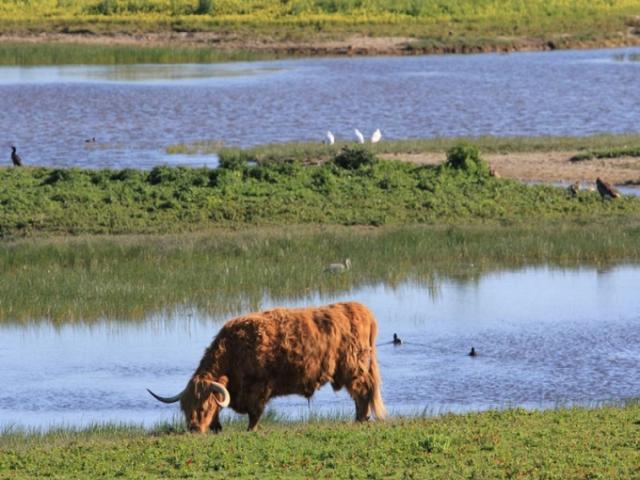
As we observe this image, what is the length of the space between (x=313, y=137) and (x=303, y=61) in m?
24.6

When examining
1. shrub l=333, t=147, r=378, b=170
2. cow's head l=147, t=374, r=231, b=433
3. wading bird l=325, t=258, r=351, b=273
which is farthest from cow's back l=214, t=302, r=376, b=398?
Result: shrub l=333, t=147, r=378, b=170

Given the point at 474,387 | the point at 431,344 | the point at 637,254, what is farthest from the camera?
the point at 637,254

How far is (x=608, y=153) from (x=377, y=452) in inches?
810

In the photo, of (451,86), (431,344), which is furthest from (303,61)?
(431,344)

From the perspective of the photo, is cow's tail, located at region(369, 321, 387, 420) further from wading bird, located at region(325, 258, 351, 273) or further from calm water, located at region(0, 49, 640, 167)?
calm water, located at region(0, 49, 640, 167)

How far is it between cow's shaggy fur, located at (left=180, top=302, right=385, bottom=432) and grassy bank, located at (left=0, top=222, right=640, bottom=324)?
594 cm

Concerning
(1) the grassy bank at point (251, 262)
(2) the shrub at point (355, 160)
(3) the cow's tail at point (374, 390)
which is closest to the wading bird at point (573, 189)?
(1) the grassy bank at point (251, 262)

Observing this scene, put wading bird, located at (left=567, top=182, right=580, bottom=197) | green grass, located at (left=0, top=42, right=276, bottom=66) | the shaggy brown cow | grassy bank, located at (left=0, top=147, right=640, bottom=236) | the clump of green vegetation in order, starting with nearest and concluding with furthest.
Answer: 1. the shaggy brown cow
2. grassy bank, located at (left=0, top=147, right=640, bottom=236)
3. wading bird, located at (left=567, top=182, right=580, bottom=197)
4. the clump of green vegetation
5. green grass, located at (left=0, top=42, right=276, bottom=66)

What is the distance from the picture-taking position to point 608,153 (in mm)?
30062

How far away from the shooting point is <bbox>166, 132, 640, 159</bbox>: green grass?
102ft

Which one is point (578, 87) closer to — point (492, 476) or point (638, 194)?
point (638, 194)

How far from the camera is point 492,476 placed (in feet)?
32.4

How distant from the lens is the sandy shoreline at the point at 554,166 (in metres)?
27.5

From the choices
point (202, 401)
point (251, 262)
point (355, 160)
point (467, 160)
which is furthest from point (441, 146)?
point (202, 401)
